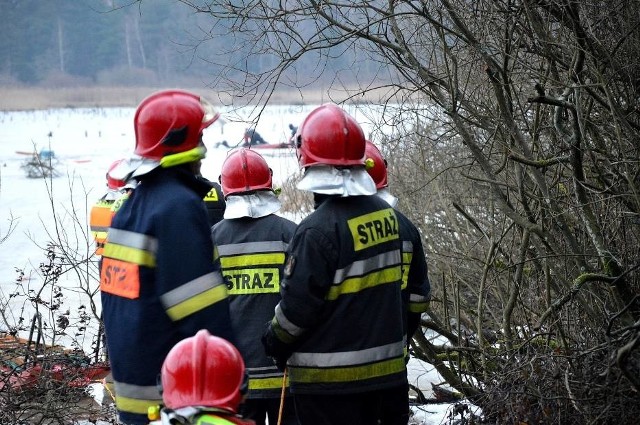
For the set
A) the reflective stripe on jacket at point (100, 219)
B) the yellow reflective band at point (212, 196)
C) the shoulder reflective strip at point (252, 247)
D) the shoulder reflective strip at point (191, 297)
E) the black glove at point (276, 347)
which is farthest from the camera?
the reflective stripe on jacket at point (100, 219)

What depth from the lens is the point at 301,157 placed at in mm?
3998

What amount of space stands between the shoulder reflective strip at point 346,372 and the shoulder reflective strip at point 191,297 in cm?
85

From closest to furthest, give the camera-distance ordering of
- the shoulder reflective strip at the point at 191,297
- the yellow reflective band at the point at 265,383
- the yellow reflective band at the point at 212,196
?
1. the shoulder reflective strip at the point at 191,297
2. the yellow reflective band at the point at 265,383
3. the yellow reflective band at the point at 212,196

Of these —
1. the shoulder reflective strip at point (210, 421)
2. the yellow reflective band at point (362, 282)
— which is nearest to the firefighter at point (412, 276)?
the yellow reflective band at point (362, 282)

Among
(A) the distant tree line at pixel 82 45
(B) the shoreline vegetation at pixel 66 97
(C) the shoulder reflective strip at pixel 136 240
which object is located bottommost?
(C) the shoulder reflective strip at pixel 136 240

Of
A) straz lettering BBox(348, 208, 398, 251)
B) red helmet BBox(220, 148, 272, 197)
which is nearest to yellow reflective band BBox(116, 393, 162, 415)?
straz lettering BBox(348, 208, 398, 251)

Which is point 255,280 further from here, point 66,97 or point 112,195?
point 66,97

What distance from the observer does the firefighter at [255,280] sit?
4.77m

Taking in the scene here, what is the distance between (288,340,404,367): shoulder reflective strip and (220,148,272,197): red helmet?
1625 mm

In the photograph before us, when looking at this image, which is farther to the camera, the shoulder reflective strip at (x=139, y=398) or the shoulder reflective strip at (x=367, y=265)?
the shoulder reflective strip at (x=367, y=265)

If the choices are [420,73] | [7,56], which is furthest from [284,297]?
[7,56]

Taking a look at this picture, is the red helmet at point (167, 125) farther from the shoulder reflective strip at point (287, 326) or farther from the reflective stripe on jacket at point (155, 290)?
the shoulder reflective strip at point (287, 326)

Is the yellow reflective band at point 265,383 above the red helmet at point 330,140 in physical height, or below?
below

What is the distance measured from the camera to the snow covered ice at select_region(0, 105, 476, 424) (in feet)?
26.4
